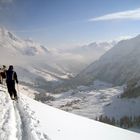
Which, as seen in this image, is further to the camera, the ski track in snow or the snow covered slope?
the snow covered slope

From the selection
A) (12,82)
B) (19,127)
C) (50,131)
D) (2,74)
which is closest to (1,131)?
(19,127)

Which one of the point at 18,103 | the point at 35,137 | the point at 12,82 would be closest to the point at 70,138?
the point at 35,137

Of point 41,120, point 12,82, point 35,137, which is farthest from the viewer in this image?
point 12,82

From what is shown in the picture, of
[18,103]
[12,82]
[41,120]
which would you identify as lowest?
[41,120]

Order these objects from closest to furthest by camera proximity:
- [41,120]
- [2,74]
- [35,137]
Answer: [35,137] → [41,120] → [2,74]

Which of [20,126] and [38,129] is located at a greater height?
[20,126]

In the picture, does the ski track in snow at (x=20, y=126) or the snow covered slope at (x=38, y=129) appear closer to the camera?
the ski track in snow at (x=20, y=126)

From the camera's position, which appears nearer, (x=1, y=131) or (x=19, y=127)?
(x=1, y=131)

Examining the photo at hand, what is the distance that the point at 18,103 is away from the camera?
28.4 meters

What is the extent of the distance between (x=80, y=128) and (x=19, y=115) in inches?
177

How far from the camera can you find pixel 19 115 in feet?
71.5

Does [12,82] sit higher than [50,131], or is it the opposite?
[12,82]

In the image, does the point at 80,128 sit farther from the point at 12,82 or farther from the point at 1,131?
the point at 12,82

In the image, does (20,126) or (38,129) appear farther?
(20,126)
